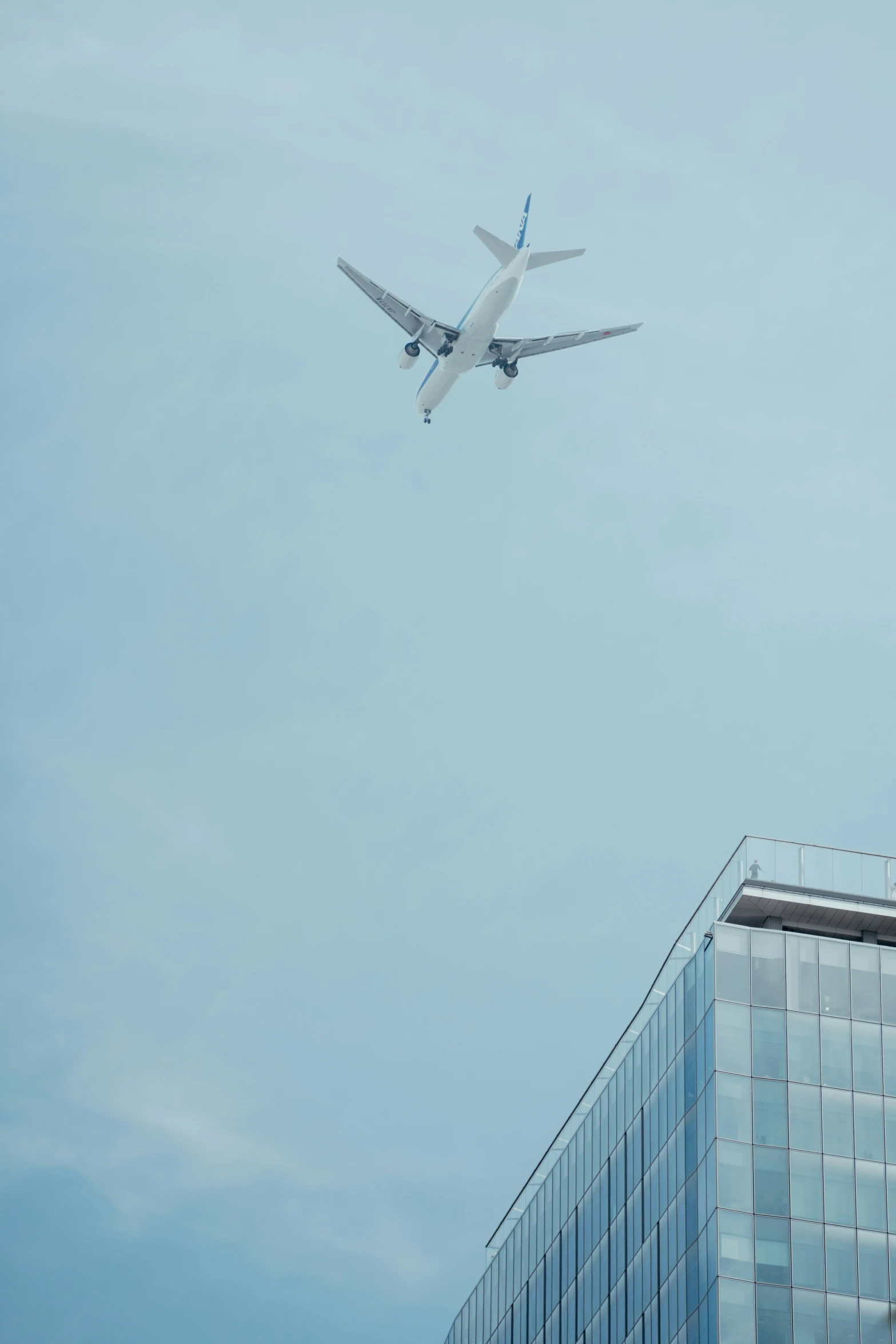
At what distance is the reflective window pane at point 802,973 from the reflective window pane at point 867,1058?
93cm

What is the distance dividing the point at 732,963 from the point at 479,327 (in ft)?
140

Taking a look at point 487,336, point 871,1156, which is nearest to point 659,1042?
point 871,1156

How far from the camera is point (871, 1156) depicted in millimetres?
53250

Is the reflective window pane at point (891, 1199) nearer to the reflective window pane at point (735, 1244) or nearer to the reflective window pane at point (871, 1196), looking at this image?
the reflective window pane at point (871, 1196)

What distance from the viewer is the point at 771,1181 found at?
52375 millimetres

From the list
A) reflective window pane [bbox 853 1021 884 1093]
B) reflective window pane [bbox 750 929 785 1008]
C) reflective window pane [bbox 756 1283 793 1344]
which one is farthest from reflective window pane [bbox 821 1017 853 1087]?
reflective window pane [bbox 756 1283 793 1344]

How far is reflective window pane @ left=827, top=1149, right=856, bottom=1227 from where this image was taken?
52.1 meters

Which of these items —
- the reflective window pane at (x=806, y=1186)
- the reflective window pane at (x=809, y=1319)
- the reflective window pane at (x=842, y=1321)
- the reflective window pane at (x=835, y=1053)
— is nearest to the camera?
the reflective window pane at (x=809, y=1319)

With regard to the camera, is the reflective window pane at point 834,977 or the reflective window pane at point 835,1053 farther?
the reflective window pane at point 834,977

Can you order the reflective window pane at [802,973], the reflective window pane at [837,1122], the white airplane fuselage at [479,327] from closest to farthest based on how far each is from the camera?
the reflective window pane at [837,1122] → the reflective window pane at [802,973] → the white airplane fuselage at [479,327]

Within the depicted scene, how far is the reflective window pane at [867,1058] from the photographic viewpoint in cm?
5444

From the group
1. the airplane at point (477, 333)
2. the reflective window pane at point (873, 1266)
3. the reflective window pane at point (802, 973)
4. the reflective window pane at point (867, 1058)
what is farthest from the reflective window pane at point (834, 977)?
the airplane at point (477, 333)

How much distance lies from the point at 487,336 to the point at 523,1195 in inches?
1653

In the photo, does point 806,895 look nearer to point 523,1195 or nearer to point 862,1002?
point 862,1002
